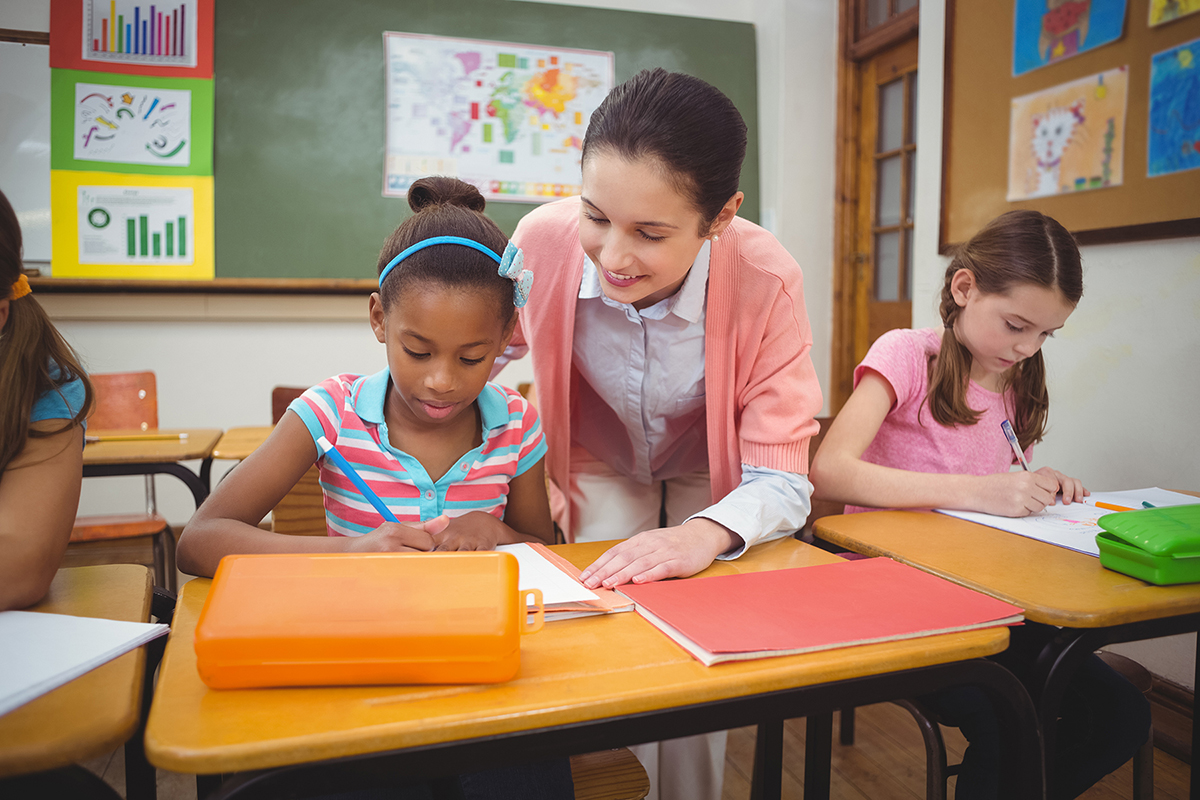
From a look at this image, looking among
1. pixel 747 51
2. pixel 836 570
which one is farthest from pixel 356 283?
pixel 836 570

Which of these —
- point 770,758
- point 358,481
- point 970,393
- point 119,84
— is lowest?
point 770,758

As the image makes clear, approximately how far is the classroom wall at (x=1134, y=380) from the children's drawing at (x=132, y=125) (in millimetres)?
3310

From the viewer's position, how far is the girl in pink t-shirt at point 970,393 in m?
1.32

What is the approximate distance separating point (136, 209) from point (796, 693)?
3365 millimetres

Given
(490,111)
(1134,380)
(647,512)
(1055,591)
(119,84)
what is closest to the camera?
(1055,591)

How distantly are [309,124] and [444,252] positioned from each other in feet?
8.71

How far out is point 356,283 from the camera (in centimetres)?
337

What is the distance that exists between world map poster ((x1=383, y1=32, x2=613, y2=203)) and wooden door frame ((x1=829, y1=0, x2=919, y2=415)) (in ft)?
3.74

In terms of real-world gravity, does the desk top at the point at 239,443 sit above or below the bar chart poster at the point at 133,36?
below

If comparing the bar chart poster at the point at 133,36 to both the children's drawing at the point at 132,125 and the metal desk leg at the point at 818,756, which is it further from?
the metal desk leg at the point at 818,756

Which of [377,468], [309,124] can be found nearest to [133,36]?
[309,124]

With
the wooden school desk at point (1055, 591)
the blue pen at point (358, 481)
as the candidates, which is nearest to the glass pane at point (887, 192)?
the wooden school desk at point (1055, 591)

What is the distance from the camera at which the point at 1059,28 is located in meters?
2.23

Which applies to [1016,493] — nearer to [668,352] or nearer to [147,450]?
[668,352]
